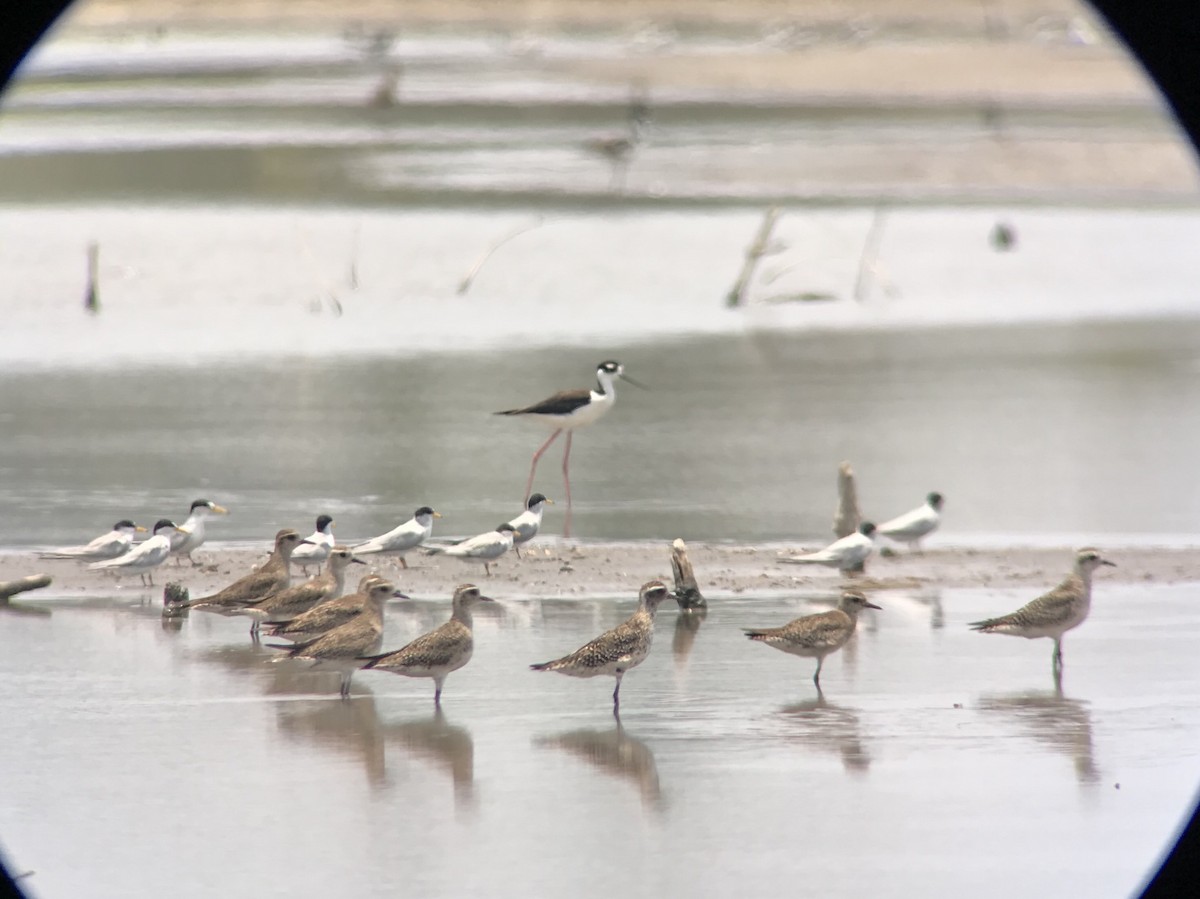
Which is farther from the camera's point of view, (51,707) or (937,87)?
(937,87)

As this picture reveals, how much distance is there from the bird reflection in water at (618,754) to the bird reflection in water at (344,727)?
796 mm

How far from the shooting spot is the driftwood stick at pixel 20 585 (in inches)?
472

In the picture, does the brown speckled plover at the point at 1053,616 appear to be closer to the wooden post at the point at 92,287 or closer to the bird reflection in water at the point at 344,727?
the bird reflection in water at the point at 344,727

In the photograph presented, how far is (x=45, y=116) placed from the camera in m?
43.8

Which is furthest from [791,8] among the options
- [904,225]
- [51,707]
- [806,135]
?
[51,707]

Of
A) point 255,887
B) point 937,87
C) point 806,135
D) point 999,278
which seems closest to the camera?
point 255,887

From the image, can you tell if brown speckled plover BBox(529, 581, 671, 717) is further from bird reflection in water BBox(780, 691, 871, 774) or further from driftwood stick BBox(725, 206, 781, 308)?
driftwood stick BBox(725, 206, 781, 308)

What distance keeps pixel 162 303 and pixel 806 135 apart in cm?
1863

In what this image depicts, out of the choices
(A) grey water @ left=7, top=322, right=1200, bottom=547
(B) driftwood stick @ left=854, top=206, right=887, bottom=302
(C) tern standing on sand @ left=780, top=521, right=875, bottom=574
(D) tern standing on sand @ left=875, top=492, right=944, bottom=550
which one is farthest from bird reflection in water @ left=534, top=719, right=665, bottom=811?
(B) driftwood stick @ left=854, top=206, right=887, bottom=302

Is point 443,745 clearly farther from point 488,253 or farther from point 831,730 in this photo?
point 488,253

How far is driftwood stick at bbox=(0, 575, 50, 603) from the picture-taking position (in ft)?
39.3

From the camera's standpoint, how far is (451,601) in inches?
474

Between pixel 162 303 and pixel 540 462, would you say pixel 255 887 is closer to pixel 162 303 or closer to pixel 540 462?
pixel 540 462

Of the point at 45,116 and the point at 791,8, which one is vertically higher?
the point at 791,8
